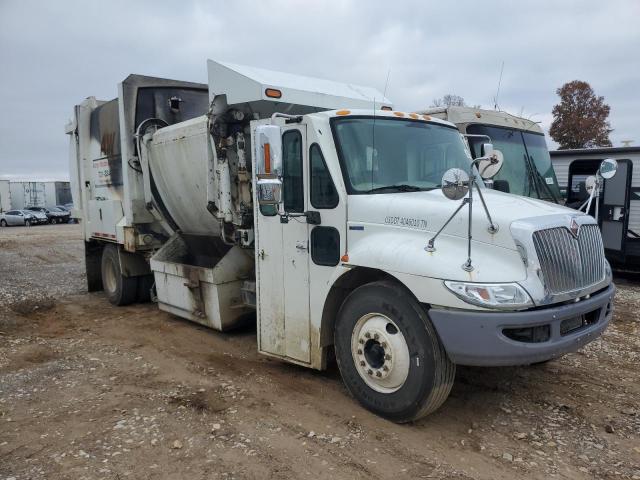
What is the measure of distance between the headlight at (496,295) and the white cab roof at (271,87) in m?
3.12

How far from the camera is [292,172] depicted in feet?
16.0

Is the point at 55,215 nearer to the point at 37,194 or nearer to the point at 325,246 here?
the point at 37,194

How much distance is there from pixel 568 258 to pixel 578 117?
25594 mm

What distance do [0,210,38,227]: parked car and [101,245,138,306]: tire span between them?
33.6 meters

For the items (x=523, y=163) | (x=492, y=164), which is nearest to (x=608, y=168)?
(x=492, y=164)

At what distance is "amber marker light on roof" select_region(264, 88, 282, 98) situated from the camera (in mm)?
5539

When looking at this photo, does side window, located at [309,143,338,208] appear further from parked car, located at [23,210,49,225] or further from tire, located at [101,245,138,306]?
parked car, located at [23,210,49,225]

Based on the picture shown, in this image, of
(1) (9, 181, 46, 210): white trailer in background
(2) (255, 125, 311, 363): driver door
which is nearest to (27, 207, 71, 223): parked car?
(1) (9, 181, 46, 210): white trailer in background

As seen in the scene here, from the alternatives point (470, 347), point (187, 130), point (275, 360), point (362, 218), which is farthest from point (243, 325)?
point (470, 347)

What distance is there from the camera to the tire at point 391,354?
3.88m

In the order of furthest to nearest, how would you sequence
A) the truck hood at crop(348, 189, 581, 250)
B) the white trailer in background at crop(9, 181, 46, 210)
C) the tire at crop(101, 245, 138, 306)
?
the white trailer in background at crop(9, 181, 46, 210) → the tire at crop(101, 245, 138, 306) → the truck hood at crop(348, 189, 581, 250)

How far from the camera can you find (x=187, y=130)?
6.59 metres

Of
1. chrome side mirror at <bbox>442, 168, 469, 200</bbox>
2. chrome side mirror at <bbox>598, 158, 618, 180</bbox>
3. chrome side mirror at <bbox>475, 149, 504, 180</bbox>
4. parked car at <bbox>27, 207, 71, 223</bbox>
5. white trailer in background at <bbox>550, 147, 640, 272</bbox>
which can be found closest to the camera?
chrome side mirror at <bbox>442, 168, 469, 200</bbox>

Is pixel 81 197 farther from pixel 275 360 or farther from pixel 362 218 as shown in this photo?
pixel 362 218
